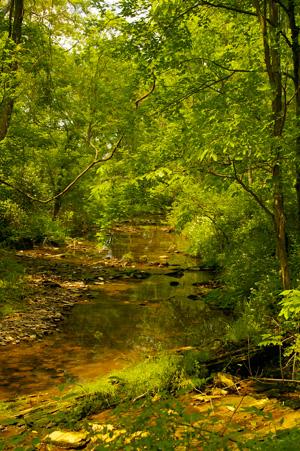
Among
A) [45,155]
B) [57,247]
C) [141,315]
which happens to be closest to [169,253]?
[57,247]

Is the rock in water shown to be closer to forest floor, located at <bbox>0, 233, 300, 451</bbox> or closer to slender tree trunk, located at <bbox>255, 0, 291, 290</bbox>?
forest floor, located at <bbox>0, 233, 300, 451</bbox>

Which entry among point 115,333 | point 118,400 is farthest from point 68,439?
point 115,333

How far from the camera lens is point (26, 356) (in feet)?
31.3

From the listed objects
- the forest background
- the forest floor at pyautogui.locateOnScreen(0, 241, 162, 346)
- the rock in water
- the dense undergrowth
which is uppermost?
the forest background

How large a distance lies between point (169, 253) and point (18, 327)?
564 inches

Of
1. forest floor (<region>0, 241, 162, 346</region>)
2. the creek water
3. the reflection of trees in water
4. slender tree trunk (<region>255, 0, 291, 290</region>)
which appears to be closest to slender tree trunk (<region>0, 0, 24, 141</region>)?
forest floor (<region>0, 241, 162, 346</region>)

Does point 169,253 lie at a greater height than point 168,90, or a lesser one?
lesser

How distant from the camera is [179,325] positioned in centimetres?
1207

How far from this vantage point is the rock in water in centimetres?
543

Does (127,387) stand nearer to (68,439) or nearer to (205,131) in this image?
(68,439)

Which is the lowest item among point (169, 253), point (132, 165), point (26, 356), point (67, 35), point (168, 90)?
Answer: point (26, 356)

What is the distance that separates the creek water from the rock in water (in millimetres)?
1217

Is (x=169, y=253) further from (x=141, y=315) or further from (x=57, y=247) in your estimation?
(x=141, y=315)

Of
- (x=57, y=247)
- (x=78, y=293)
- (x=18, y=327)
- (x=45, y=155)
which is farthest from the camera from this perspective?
(x=57, y=247)
